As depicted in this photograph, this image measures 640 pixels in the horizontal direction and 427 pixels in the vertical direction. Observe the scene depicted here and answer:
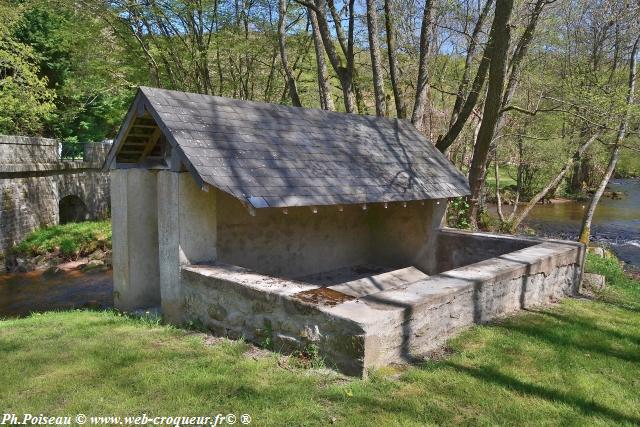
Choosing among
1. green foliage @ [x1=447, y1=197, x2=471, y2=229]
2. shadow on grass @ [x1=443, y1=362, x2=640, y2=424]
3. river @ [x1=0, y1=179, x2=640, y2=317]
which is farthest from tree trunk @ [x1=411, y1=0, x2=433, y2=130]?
river @ [x1=0, y1=179, x2=640, y2=317]

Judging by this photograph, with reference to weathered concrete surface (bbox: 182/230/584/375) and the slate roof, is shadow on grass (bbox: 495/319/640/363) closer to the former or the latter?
weathered concrete surface (bbox: 182/230/584/375)

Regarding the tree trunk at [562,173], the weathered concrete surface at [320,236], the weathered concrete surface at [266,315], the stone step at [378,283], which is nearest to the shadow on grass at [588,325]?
the stone step at [378,283]

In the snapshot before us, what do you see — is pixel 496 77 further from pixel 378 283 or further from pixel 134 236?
pixel 134 236

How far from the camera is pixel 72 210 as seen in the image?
2048 centimetres

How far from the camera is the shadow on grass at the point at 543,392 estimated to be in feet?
12.7

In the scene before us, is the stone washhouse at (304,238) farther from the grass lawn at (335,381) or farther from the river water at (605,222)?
the river water at (605,222)

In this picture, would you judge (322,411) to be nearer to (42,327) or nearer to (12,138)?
(42,327)

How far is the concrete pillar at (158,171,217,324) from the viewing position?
623 centimetres

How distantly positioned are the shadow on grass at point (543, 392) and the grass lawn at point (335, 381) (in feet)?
0.04

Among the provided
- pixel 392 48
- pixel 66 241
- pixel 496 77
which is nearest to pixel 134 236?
pixel 496 77

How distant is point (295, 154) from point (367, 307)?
3.17 m

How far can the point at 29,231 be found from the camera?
54.9 ft

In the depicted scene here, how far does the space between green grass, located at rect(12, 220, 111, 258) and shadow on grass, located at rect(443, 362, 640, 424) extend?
Result: 589 inches

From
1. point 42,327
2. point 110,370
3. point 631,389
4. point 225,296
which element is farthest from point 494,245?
point 42,327
